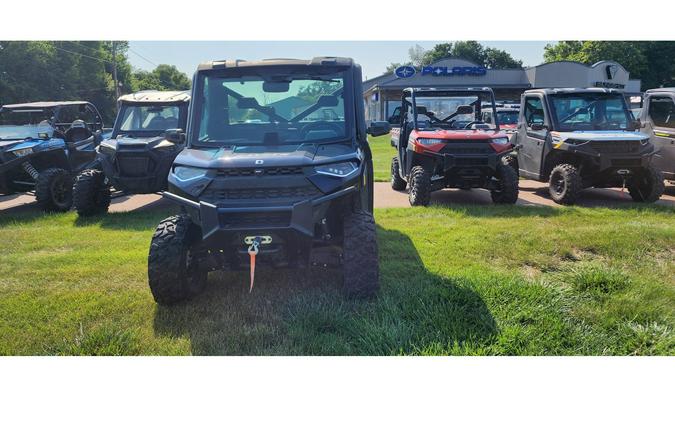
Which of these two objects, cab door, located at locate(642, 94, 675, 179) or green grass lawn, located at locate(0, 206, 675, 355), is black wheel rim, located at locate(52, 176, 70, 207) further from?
cab door, located at locate(642, 94, 675, 179)

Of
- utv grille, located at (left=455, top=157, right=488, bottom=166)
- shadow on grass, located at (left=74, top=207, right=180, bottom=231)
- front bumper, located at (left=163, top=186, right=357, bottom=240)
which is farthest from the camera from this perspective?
utv grille, located at (left=455, top=157, right=488, bottom=166)

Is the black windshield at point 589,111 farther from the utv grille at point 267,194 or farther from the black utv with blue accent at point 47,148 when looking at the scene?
the black utv with blue accent at point 47,148

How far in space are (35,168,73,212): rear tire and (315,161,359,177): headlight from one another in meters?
6.45

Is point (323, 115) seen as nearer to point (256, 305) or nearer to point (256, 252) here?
point (256, 252)

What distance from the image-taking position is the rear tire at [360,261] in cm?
368

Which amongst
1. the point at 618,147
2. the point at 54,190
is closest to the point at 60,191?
the point at 54,190

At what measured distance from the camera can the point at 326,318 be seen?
348 cm

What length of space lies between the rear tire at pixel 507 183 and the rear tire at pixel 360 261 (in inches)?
186

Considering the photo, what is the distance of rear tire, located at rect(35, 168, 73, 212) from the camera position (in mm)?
7961

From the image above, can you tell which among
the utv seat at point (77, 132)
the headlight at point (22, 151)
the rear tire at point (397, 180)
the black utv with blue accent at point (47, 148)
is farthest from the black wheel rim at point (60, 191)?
the rear tire at point (397, 180)

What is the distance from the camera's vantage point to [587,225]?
6.39m

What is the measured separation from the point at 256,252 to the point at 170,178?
993 millimetres

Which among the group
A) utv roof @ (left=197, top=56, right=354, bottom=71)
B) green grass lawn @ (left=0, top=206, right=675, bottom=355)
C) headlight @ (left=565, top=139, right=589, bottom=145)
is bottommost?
green grass lawn @ (left=0, top=206, right=675, bottom=355)

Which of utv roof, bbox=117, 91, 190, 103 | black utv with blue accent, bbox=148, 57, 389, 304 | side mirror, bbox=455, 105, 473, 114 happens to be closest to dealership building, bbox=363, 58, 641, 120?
side mirror, bbox=455, 105, 473, 114
